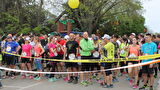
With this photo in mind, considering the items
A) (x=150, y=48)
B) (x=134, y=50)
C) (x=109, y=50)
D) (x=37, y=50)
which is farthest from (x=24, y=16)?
(x=150, y=48)

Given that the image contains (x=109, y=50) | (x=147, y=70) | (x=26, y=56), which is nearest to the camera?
(x=147, y=70)

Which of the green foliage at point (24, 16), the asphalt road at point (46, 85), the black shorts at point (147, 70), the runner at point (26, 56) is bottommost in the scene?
the asphalt road at point (46, 85)

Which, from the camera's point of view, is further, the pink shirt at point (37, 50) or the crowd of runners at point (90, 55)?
the pink shirt at point (37, 50)

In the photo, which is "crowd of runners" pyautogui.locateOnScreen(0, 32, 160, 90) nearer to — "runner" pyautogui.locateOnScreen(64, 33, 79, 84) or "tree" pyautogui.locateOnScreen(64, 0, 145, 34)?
"runner" pyautogui.locateOnScreen(64, 33, 79, 84)

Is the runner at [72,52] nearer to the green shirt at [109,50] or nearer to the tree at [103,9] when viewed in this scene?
the green shirt at [109,50]

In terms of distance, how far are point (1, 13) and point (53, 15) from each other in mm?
6109

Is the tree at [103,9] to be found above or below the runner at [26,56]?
above

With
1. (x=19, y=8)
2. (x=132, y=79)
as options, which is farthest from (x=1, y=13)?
(x=132, y=79)

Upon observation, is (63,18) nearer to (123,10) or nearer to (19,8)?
(19,8)

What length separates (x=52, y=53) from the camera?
8.52m

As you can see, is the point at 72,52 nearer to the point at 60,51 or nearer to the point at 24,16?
the point at 60,51

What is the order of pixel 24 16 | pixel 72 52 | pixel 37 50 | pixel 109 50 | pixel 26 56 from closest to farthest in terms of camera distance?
pixel 109 50
pixel 72 52
pixel 37 50
pixel 26 56
pixel 24 16

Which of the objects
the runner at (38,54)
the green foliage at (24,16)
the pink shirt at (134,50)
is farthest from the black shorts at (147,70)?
the green foliage at (24,16)

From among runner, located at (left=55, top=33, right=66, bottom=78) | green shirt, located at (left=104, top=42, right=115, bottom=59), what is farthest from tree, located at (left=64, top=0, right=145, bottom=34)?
green shirt, located at (left=104, top=42, right=115, bottom=59)
